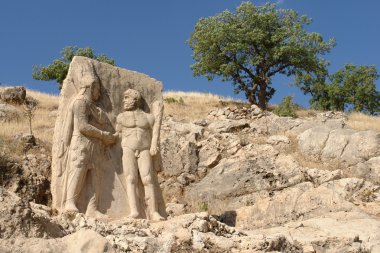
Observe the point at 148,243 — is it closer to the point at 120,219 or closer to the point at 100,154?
the point at 120,219

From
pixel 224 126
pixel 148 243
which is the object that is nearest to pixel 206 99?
pixel 224 126

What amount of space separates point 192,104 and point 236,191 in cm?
1406

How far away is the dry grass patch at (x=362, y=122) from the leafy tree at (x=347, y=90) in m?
6.95

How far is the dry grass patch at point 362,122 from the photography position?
876 inches

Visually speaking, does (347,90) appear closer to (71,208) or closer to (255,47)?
(255,47)

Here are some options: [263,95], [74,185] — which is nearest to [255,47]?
[263,95]

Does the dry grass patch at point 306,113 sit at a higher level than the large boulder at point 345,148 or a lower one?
higher

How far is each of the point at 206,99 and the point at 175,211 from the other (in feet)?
57.1

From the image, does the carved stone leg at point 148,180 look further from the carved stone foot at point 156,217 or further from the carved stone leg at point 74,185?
the carved stone leg at point 74,185

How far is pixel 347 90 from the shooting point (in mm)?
33688

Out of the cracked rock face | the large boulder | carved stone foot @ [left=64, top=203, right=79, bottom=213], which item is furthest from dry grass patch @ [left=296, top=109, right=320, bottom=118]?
carved stone foot @ [left=64, top=203, right=79, bottom=213]

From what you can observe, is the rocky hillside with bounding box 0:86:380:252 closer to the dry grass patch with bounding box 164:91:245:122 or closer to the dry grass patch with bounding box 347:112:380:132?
the dry grass patch with bounding box 347:112:380:132

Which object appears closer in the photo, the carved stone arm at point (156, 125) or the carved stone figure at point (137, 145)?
the carved stone figure at point (137, 145)

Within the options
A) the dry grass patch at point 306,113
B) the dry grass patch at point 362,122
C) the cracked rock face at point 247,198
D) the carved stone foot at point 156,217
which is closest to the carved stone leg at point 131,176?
the carved stone foot at point 156,217
